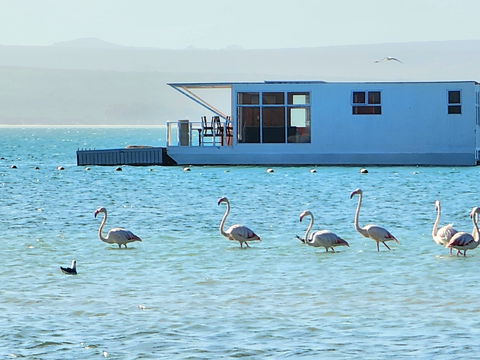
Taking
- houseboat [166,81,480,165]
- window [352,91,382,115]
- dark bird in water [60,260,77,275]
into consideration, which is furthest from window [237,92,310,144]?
dark bird in water [60,260,77,275]

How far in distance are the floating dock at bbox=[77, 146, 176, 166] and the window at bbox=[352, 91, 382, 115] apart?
10445mm

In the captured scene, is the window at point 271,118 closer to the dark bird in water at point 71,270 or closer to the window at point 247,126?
the window at point 247,126

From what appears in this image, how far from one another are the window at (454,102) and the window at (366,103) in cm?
338

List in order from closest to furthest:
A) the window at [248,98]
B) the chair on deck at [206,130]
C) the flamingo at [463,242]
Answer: the flamingo at [463,242]
the chair on deck at [206,130]
the window at [248,98]

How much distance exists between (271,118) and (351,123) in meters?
3.88

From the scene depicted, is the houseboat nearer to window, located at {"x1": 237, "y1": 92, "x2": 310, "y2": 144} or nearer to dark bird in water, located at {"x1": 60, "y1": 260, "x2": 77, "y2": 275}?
window, located at {"x1": 237, "y1": 92, "x2": 310, "y2": 144}

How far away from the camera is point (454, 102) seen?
191 feet

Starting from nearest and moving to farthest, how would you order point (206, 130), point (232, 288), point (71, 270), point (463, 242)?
point (232, 288)
point (71, 270)
point (463, 242)
point (206, 130)

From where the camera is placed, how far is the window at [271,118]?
191ft

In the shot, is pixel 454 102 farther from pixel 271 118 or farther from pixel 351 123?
pixel 271 118

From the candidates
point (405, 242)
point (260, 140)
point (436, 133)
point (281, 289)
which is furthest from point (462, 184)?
point (281, 289)

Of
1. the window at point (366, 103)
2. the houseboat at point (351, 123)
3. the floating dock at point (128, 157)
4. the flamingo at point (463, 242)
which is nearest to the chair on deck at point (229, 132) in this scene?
the houseboat at point (351, 123)

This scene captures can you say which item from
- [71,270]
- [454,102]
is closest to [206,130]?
[454,102]

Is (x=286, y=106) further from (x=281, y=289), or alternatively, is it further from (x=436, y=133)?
(x=281, y=289)
